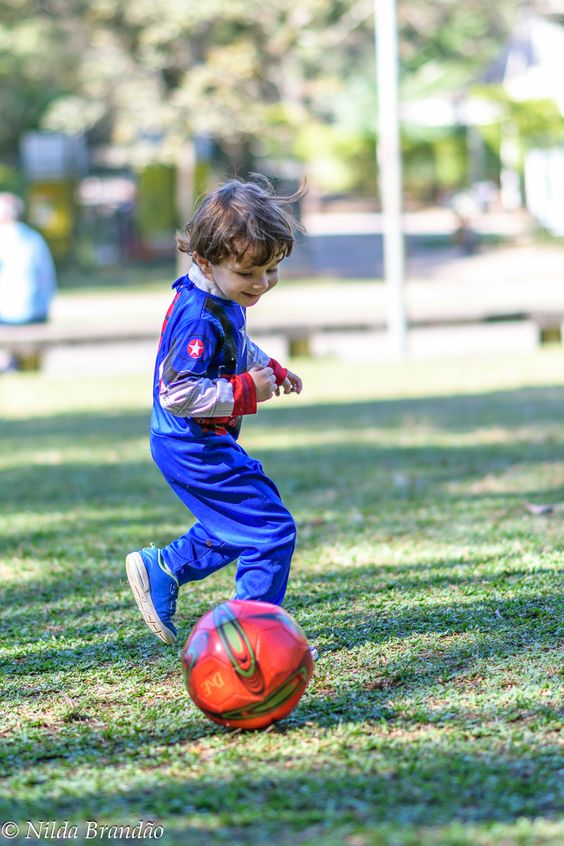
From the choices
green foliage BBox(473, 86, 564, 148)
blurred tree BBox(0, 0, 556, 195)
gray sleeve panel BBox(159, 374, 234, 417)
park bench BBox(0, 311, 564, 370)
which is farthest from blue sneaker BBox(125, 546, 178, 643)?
green foliage BBox(473, 86, 564, 148)

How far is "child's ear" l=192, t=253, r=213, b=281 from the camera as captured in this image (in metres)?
4.26

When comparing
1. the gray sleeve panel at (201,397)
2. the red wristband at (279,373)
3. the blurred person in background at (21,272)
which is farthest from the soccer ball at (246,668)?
the blurred person in background at (21,272)

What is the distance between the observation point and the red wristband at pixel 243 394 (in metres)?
4.16

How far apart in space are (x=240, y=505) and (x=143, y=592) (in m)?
0.57

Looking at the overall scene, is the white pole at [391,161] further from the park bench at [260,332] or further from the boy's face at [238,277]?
the boy's face at [238,277]

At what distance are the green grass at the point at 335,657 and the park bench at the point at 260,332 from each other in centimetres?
599

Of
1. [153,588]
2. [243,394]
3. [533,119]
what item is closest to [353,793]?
[243,394]

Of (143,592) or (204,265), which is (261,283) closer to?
(204,265)

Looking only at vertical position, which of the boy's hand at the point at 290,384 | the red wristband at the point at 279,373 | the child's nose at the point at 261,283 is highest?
the child's nose at the point at 261,283

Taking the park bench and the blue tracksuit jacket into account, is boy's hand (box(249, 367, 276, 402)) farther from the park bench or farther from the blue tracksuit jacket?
the park bench

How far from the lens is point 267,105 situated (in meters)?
31.2

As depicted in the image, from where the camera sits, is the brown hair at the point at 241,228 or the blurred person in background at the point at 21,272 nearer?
the brown hair at the point at 241,228

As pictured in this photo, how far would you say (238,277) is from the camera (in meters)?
4.23

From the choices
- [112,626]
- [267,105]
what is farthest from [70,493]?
[267,105]
